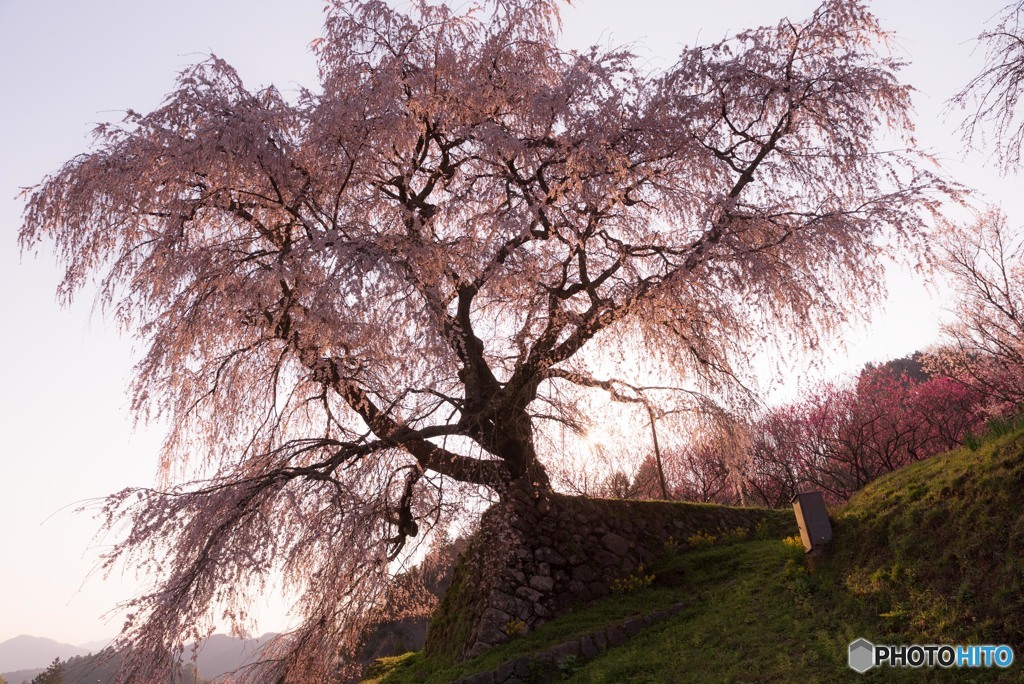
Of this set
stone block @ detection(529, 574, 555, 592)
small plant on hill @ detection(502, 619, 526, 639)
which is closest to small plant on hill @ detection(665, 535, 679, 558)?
stone block @ detection(529, 574, 555, 592)

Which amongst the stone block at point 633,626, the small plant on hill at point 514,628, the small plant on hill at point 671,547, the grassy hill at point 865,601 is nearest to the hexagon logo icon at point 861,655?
the grassy hill at point 865,601

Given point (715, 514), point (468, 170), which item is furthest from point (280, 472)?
point (715, 514)

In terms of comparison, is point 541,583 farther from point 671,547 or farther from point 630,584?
point 671,547

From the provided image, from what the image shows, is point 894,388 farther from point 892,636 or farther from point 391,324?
point 391,324

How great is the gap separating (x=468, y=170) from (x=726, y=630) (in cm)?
736

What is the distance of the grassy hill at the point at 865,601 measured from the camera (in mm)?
5113

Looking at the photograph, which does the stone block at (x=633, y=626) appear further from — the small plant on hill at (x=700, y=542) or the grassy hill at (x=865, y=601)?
the small plant on hill at (x=700, y=542)

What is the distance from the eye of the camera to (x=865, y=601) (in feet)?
20.0

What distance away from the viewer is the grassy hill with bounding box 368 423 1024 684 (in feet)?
16.8

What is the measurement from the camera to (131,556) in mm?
6770

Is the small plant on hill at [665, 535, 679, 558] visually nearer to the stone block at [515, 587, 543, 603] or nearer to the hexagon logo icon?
the stone block at [515, 587, 543, 603]

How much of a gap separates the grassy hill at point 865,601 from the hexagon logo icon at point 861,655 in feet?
0.31

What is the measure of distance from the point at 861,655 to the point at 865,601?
2.72 ft

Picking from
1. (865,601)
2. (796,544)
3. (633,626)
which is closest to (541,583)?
(633,626)
